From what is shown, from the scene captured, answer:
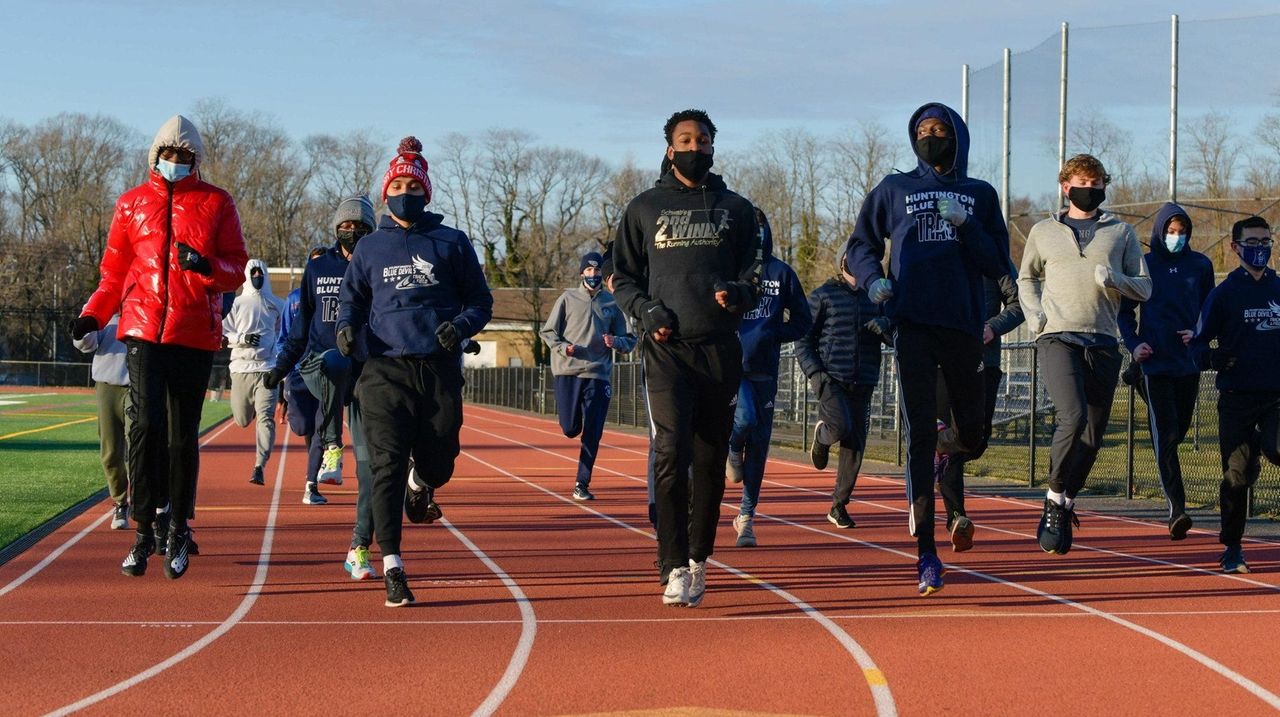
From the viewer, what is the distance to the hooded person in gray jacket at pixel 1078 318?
8.69 metres

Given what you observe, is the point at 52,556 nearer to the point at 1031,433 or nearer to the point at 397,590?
the point at 397,590

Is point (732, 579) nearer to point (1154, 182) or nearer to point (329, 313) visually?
point (329, 313)

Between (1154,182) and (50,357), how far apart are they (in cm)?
6646

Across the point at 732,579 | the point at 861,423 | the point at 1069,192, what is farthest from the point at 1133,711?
the point at 861,423

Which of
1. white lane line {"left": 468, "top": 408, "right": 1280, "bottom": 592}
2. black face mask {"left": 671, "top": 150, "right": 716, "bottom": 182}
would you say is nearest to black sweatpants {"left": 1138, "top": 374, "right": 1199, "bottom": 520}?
white lane line {"left": 468, "top": 408, "right": 1280, "bottom": 592}

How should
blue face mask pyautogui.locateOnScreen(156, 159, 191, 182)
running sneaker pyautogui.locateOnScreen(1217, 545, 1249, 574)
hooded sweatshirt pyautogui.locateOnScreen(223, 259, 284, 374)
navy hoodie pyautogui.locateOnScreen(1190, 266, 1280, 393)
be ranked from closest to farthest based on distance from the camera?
blue face mask pyautogui.locateOnScreen(156, 159, 191, 182) < running sneaker pyautogui.locateOnScreen(1217, 545, 1249, 574) < navy hoodie pyautogui.locateOnScreen(1190, 266, 1280, 393) < hooded sweatshirt pyautogui.locateOnScreen(223, 259, 284, 374)

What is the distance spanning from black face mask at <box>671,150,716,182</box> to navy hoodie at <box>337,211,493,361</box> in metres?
1.06

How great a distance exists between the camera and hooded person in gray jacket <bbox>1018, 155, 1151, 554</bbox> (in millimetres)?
8688

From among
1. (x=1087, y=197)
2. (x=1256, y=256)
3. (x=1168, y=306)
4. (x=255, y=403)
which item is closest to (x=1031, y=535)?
(x=1168, y=306)

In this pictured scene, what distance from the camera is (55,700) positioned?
16.7ft

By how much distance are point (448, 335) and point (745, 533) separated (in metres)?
3.26

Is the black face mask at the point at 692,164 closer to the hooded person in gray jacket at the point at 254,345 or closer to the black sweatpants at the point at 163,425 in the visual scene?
the black sweatpants at the point at 163,425

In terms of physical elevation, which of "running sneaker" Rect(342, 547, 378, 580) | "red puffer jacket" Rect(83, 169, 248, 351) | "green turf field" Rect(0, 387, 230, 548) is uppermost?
"red puffer jacket" Rect(83, 169, 248, 351)

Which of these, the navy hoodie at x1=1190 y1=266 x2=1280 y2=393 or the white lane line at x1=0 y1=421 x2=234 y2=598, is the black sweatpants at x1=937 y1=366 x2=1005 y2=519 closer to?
the navy hoodie at x1=1190 y1=266 x2=1280 y2=393
